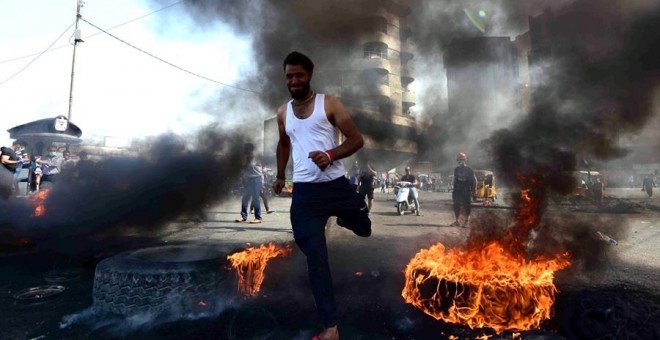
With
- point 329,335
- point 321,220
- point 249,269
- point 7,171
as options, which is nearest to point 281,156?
point 321,220

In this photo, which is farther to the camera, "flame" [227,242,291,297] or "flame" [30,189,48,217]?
"flame" [30,189,48,217]

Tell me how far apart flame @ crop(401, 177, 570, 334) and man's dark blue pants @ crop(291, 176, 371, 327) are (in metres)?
0.93

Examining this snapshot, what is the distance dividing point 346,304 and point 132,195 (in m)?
5.20

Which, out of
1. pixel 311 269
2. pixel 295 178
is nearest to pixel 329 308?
pixel 311 269

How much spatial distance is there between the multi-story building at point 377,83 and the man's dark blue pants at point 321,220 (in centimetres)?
506

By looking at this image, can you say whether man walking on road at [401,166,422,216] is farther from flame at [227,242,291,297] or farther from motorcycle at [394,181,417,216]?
flame at [227,242,291,297]

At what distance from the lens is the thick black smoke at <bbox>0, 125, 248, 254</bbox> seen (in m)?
5.60

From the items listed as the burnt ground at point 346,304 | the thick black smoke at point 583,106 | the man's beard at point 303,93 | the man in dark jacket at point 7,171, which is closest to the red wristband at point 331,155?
the man's beard at point 303,93

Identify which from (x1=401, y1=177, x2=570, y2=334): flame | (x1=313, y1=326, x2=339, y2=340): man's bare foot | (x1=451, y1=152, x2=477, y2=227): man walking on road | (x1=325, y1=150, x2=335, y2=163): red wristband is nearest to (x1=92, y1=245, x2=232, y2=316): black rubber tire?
(x1=313, y1=326, x2=339, y2=340): man's bare foot

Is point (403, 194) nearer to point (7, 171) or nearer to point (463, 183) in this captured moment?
point (463, 183)

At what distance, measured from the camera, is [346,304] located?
284 cm

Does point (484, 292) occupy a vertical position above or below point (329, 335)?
above

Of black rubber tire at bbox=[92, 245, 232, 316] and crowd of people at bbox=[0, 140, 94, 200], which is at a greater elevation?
crowd of people at bbox=[0, 140, 94, 200]

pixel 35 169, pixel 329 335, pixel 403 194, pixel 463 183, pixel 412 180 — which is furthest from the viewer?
pixel 403 194
